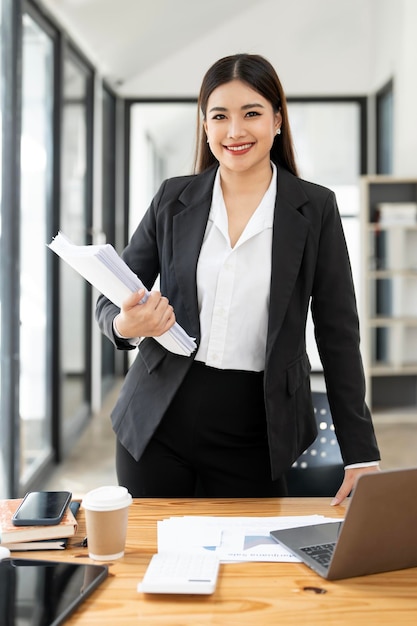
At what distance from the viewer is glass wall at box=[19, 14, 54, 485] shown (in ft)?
12.5

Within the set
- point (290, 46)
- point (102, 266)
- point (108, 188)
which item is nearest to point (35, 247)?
point (108, 188)

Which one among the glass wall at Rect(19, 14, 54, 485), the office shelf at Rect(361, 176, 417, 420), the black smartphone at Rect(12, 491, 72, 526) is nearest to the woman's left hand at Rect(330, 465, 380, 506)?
the black smartphone at Rect(12, 491, 72, 526)

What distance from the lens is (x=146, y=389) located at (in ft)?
5.28

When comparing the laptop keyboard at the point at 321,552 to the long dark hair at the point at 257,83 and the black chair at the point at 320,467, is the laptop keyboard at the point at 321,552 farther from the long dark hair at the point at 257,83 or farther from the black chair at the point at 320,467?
the long dark hair at the point at 257,83

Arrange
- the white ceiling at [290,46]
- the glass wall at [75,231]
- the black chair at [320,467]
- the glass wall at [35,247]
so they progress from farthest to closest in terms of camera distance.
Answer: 1. the white ceiling at [290,46]
2. the glass wall at [75,231]
3. the glass wall at [35,247]
4. the black chair at [320,467]

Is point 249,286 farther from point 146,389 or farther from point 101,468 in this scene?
point 101,468

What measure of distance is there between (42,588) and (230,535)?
347 mm

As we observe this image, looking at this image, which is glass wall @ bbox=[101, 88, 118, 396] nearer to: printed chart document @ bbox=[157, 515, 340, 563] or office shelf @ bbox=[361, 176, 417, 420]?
office shelf @ bbox=[361, 176, 417, 420]

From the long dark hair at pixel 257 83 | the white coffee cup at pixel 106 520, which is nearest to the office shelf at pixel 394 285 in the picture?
the long dark hair at pixel 257 83

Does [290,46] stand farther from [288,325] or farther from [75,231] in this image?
[288,325]

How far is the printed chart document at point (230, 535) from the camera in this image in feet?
3.96

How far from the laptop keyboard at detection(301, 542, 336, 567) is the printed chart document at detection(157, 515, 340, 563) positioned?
0.03 m

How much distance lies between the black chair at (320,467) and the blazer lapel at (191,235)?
1.84ft

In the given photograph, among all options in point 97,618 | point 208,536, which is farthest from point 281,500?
point 97,618
